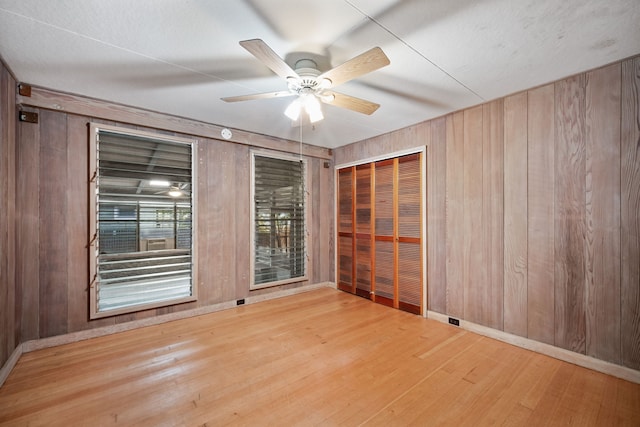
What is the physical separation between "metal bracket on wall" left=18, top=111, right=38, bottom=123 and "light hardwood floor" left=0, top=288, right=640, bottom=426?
222 centimetres

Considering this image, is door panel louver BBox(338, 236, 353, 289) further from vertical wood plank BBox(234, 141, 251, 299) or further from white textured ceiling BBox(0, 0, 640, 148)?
white textured ceiling BBox(0, 0, 640, 148)

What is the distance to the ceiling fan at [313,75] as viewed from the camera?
1.57 metres

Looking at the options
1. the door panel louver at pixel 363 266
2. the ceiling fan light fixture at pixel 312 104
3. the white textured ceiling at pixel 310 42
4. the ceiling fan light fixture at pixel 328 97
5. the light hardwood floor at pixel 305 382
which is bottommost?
the light hardwood floor at pixel 305 382

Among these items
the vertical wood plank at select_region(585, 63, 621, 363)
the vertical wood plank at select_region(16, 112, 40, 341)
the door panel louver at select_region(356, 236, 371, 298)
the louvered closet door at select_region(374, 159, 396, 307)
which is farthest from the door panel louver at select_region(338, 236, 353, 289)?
the vertical wood plank at select_region(16, 112, 40, 341)

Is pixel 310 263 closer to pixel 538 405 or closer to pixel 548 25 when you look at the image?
pixel 538 405

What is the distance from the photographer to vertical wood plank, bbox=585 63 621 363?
2102 millimetres

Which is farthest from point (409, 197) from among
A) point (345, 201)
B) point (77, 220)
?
point (77, 220)

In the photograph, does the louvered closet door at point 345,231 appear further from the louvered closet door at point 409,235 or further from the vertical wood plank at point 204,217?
the vertical wood plank at point 204,217

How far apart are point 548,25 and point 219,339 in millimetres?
3772

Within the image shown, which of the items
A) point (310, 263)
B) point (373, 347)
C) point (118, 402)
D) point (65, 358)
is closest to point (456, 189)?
point (373, 347)

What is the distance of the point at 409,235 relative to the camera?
141 inches

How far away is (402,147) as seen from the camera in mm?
3689

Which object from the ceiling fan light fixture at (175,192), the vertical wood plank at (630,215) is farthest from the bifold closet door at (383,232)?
the ceiling fan light fixture at (175,192)

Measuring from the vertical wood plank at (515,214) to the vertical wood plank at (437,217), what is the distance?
647mm
